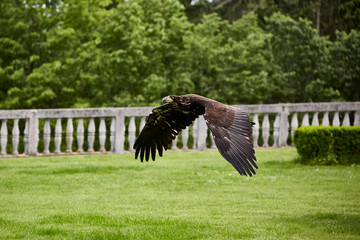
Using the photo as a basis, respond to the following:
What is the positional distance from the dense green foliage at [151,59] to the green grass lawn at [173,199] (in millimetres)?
6495

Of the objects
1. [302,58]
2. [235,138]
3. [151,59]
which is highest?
[302,58]

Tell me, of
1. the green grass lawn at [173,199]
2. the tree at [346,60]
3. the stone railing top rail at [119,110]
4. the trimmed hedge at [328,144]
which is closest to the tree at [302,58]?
the tree at [346,60]

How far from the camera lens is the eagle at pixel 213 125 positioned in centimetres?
564

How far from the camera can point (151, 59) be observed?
62.0 feet

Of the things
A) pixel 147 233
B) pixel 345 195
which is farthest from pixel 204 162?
pixel 147 233

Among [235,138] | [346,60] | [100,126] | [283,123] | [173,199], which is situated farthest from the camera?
[346,60]

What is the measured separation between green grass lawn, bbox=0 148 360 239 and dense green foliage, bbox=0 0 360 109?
650 cm

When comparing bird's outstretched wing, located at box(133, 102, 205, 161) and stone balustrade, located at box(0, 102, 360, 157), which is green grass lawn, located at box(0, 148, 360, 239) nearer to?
stone balustrade, located at box(0, 102, 360, 157)

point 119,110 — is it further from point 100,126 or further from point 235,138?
point 235,138

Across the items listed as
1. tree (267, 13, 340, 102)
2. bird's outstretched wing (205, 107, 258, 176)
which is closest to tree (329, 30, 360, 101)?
tree (267, 13, 340, 102)

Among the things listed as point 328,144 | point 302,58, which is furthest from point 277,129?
point 302,58

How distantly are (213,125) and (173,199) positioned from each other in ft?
9.09

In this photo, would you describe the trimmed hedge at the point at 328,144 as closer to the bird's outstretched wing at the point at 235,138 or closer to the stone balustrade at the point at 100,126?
the stone balustrade at the point at 100,126

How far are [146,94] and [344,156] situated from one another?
8.53 metres
